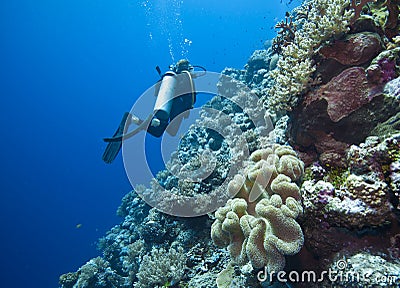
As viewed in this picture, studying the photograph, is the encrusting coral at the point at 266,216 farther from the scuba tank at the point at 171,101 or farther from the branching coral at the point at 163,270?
the scuba tank at the point at 171,101

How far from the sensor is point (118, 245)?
8.90m

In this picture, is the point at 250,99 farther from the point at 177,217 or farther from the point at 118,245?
the point at 118,245

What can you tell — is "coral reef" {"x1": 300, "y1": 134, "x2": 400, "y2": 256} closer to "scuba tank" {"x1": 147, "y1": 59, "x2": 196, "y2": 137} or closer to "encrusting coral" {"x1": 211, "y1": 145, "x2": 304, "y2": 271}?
"encrusting coral" {"x1": 211, "y1": 145, "x2": 304, "y2": 271}

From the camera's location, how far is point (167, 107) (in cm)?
517

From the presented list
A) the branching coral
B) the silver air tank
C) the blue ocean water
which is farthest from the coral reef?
the blue ocean water

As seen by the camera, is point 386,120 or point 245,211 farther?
point 245,211

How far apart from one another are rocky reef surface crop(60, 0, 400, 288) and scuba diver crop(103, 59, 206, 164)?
6.74ft

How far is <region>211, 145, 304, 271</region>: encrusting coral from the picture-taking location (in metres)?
2.24

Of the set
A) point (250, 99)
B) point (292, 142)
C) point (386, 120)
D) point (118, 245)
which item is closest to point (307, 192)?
point (386, 120)

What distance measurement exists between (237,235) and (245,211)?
11.2 inches

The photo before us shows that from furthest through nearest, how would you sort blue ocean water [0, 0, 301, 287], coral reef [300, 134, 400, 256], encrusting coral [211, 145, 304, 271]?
1. blue ocean water [0, 0, 301, 287]
2. encrusting coral [211, 145, 304, 271]
3. coral reef [300, 134, 400, 256]

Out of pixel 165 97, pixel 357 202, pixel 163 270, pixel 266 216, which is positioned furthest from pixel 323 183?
pixel 165 97

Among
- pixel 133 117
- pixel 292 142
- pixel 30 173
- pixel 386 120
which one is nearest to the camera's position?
pixel 386 120

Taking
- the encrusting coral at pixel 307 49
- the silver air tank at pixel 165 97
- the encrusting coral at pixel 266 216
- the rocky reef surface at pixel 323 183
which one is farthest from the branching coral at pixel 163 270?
the encrusting coral at pixel 307 49
